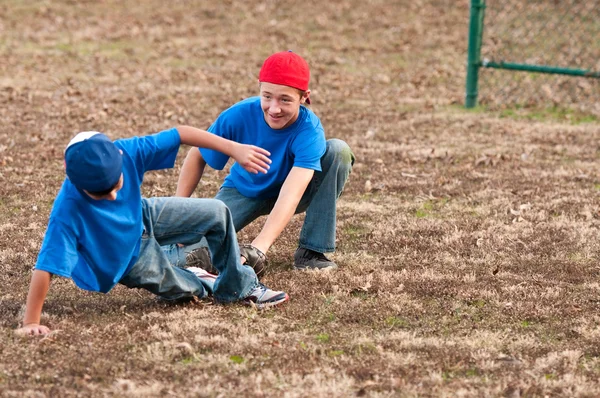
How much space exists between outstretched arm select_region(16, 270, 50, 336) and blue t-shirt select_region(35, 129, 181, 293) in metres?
0.06

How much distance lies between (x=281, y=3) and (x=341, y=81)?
4.73m

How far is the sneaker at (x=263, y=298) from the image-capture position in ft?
13.7

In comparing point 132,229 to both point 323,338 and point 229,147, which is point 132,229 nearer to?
point 229,147

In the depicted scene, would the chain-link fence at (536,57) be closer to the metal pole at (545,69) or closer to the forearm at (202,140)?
the metal pole at (545,69)

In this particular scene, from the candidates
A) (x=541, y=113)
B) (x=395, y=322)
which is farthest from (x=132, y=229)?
(x=541, y=113)

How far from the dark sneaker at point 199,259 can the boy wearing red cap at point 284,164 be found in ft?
0.91

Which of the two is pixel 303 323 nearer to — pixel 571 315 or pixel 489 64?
pixel 571 315

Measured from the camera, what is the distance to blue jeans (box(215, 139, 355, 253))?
4.73m

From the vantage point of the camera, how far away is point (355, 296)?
4406 mm

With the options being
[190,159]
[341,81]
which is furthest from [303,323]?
[341,81]

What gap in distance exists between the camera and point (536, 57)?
1235 cm

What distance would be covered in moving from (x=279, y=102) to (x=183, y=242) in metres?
0.85

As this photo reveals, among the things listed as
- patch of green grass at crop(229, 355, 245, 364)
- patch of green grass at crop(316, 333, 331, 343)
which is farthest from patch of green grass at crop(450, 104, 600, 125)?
patch of green grass at crop(229, 355, 245, 364)

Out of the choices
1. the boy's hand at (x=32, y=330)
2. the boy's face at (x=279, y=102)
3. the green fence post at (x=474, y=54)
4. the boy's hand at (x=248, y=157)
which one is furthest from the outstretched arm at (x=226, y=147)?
the green fence post at (x=474, y=54)
